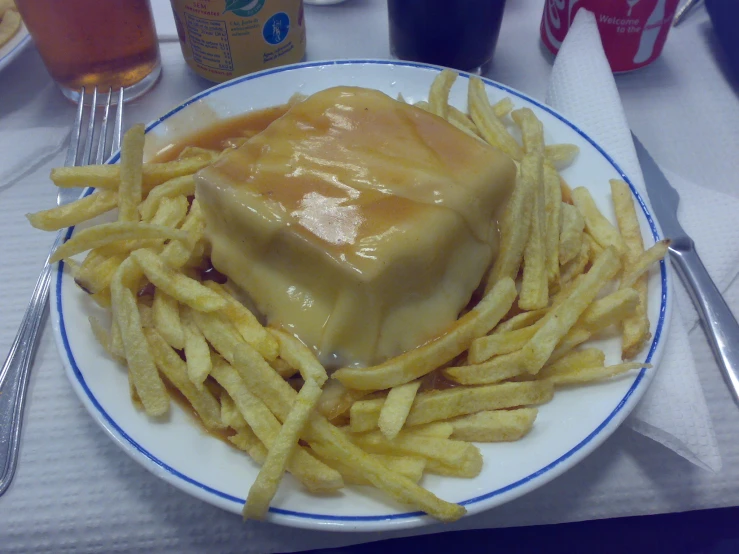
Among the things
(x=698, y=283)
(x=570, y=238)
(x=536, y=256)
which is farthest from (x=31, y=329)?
(x=698, y=283)

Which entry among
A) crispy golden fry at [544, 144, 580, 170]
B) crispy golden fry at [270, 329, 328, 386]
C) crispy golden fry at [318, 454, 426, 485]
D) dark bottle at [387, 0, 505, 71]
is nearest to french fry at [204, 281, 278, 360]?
crispy golden fry at [270, 329, 328, 386]

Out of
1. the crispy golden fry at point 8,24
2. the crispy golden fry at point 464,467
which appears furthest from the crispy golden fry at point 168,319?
the crispy golden fry at point 8,24

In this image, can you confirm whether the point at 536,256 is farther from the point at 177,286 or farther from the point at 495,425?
the point at 177,286

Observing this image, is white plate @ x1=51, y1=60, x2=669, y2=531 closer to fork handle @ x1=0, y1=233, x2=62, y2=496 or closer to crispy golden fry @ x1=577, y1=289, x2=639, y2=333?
crispy golden fry @ x1=577, y1=289, x2=639, y2=333

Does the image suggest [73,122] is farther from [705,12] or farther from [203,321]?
[705,12]

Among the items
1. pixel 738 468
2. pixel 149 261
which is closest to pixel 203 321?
pixel 149 261

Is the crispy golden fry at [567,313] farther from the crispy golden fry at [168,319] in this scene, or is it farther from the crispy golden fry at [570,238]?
the crispy golden fry at [168,319]

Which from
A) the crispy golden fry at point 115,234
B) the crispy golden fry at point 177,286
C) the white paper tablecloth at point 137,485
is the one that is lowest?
the white paper tablecloth at point 137,485
